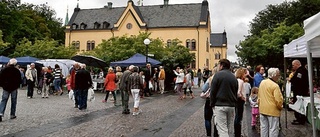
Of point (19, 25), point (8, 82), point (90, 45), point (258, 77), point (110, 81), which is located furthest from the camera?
point (90, 45)

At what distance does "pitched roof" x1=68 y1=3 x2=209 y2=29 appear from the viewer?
64688 millimetres

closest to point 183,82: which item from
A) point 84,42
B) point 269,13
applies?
point 269,13

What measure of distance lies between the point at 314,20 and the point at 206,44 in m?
59.5

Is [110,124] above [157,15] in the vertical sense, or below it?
below

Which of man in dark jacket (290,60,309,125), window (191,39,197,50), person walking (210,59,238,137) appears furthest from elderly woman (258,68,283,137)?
window (191,39,197,50)

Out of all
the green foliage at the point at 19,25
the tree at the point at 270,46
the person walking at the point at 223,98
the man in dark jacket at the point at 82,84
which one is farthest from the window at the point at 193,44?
the person walking at the point at 223,98

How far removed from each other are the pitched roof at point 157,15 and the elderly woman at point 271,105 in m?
57.5

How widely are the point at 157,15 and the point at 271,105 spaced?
205 ft

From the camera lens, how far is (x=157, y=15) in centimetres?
6788

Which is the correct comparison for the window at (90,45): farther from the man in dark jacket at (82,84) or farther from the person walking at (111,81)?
the man in dark jacket at (82,84)

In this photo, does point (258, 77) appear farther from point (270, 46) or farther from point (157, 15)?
point (157, 15)

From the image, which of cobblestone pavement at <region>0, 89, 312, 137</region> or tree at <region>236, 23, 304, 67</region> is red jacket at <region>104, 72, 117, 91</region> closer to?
cobblestone pavement at <region>0, 89, 312, 137</region>

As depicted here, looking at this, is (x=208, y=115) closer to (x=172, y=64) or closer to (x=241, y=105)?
(x=241, y=105)

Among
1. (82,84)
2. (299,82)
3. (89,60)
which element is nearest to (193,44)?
(89,60)
